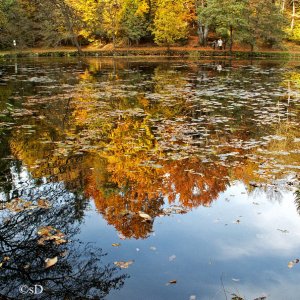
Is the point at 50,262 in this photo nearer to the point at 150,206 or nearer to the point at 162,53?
the point at 150,206

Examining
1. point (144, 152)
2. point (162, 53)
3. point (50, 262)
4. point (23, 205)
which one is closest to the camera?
point (50, 262)

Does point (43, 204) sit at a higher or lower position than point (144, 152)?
lower

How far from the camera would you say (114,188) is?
674 cm

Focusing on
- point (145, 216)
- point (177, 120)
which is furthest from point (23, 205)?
point (177, 120)

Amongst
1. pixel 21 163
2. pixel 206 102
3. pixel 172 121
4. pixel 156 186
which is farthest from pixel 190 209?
pixel 206 102

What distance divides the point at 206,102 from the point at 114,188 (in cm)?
933

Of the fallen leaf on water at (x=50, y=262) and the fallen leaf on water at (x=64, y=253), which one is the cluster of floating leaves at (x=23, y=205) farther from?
the fallen leaf on water at (x=50, y=262)

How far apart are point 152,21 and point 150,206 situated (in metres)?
47.7

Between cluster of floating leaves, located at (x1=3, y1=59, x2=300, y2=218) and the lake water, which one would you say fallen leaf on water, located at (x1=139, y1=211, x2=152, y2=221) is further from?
cluster of floating leaves, located at (x1=3, y1=59, x2=300, y2=218)

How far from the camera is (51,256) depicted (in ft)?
15.3

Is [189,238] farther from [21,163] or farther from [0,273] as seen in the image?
[21,163]

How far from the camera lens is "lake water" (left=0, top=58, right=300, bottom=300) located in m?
4.30

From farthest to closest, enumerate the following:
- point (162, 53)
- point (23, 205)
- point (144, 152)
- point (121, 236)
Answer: point (162, 53) < point (144, 152) < point (23, 205) < point (121, 236)

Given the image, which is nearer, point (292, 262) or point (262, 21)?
point (292, 262)
